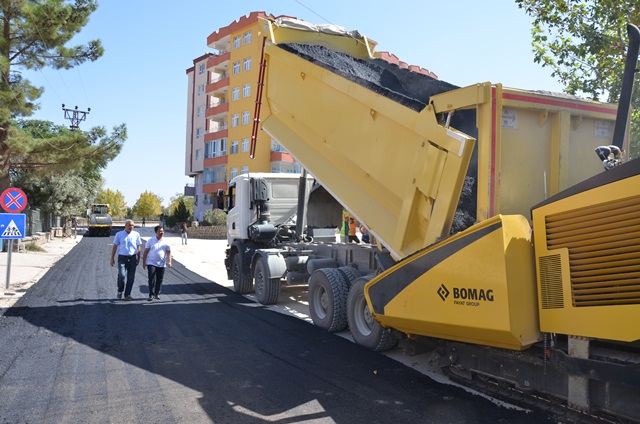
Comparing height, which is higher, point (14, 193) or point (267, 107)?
point (267, 107)

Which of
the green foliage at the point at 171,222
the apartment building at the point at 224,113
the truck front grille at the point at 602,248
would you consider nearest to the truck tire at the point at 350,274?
the truck front grille at the point at 602,248

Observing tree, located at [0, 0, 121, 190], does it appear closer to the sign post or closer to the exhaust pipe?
the sign post

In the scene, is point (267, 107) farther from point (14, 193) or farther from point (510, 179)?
point (14, 193)

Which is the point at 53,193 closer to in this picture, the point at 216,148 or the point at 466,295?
the point at 216,148

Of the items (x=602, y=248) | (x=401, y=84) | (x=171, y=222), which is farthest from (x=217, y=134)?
(x=602, y=248)

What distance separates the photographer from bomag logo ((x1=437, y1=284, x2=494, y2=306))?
4.22 metres

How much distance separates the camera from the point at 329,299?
7.73 metres

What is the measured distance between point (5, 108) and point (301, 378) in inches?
713

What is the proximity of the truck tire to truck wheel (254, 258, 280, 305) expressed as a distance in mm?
2476

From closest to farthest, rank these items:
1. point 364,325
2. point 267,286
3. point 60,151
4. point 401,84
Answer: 1. point 364,325
2. point 401,84
3. point 267,286
4. point 60,151

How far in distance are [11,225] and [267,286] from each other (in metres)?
6.30

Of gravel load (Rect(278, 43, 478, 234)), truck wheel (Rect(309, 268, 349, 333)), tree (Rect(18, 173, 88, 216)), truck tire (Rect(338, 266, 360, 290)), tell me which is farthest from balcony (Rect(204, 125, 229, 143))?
truck tire (Rect(338, 266, 360, 290))

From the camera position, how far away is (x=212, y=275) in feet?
51.7

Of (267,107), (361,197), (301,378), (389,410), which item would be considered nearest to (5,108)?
(267,107)
